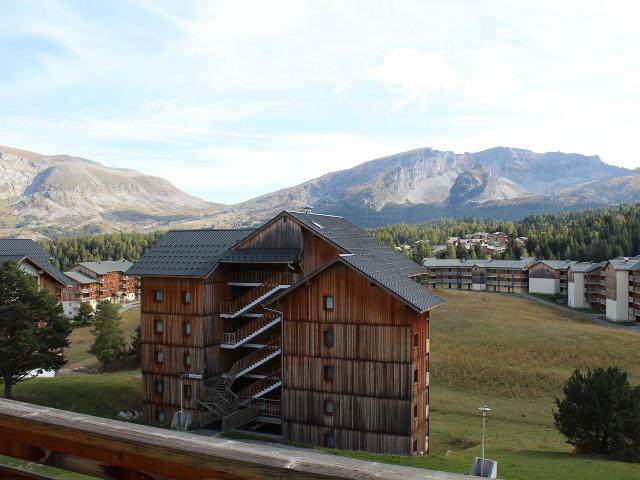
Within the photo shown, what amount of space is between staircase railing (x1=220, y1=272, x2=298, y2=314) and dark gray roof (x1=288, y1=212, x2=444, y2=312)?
4.38m

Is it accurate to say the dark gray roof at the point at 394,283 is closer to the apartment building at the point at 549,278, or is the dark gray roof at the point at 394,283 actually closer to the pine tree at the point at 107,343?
the pine tree at the point at 107,343

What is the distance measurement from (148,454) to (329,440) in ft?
124

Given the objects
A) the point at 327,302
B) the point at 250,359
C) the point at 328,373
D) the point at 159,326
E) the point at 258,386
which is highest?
the point at 327,302

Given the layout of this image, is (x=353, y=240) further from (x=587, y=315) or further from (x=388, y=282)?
(x=587, y=315)

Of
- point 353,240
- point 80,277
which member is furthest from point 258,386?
point 80,277

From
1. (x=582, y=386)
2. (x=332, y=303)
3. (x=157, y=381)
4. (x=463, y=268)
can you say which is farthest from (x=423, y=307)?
(x=463, y=268)

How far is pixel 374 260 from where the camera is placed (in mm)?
41781

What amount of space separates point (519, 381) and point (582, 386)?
2252cm

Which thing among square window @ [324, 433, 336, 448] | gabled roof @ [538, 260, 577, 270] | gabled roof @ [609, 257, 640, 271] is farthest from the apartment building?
square window @ [324, 433, 336, 448]

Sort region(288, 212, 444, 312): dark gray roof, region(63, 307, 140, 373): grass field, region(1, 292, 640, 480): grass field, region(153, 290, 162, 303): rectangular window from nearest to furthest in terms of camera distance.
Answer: region(1, 292, 640, 480): grass field < region(288, 212, 444, 312): dark gray roof < region(153, 290, 162, 303): rectangular window < region(63, 307, 140, 373): grass field

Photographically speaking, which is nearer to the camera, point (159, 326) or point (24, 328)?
point (24, 328)

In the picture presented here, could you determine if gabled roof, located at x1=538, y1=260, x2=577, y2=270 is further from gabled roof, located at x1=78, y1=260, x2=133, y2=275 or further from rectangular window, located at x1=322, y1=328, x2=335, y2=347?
rectangular window, located at x1=322, y1=328, x2=335, y2=347

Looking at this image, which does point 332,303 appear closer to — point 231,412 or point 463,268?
point 231,412

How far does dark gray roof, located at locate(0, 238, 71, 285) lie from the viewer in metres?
72.2
